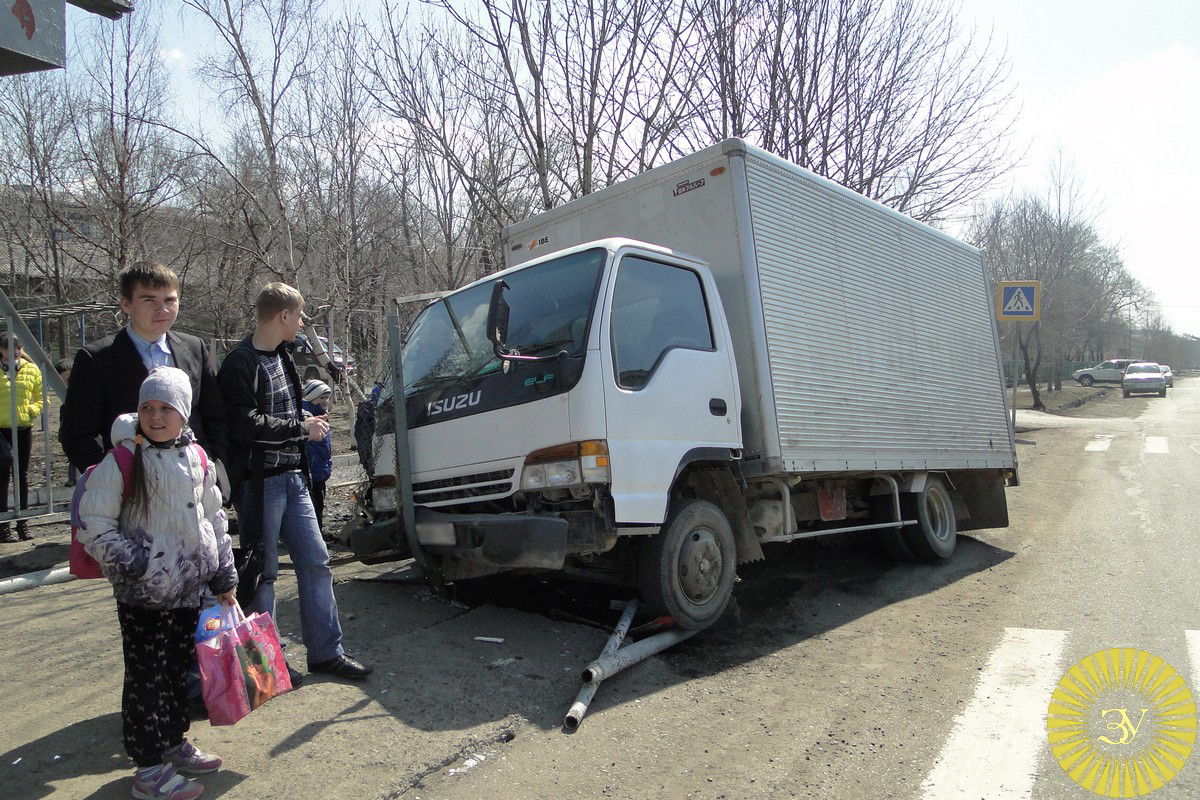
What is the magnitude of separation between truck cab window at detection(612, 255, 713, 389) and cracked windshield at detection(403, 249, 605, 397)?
0.22 metres

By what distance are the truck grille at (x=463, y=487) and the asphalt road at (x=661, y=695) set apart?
0.79m

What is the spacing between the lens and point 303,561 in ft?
12.2

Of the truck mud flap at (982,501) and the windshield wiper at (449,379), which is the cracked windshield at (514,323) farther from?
the truck mud flap at (982,501)

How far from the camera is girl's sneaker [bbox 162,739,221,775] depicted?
2.79 m

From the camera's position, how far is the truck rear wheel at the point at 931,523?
7.15 meters

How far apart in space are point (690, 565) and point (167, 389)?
2.99 meters

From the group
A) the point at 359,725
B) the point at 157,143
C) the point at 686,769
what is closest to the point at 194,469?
the point at 359,725

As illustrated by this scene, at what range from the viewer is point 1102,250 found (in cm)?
3981

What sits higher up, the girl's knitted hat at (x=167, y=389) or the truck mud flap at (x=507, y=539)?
the girl's knitted hat at (x=167, y=389)

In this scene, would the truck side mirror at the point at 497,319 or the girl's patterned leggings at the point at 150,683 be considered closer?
the girl's patterned leggings at the point at 150,683

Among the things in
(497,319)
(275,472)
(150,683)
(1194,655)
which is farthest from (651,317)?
(1194,655)

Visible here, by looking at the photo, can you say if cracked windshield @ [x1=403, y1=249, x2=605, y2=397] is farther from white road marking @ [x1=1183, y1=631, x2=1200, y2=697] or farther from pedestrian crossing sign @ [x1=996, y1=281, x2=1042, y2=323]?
pedestrian crossing sign @ [x1=996, y1=281, x2=1042, y2=323]

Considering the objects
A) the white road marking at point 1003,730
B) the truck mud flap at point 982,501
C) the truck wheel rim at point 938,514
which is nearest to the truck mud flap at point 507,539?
the white road marking at point 1003,730

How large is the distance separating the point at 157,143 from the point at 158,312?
964 centimetres
